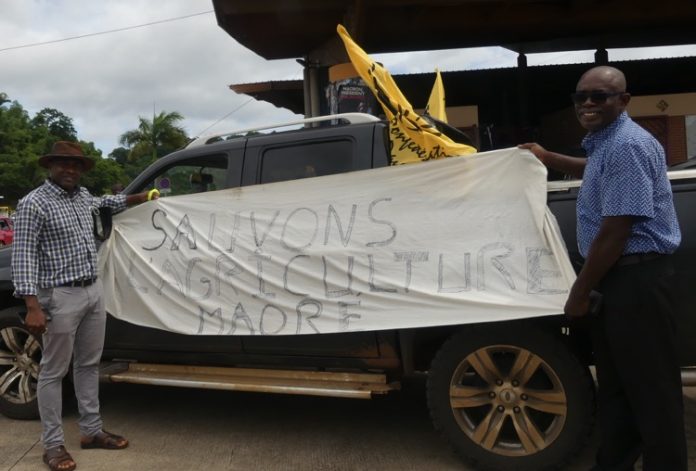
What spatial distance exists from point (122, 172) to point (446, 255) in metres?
69.6

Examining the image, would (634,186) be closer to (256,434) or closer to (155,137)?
(256,434)

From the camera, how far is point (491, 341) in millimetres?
3176

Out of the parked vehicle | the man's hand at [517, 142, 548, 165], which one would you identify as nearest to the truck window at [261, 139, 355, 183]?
the man's hand at [517, 142, 548, 165]

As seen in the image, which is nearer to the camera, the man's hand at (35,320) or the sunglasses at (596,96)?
the sunglasses at (596,96)

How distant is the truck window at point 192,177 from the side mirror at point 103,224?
32cm

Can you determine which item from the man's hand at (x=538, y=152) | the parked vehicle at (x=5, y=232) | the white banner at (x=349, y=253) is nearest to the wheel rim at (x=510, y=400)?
the white banner at (x=349, y=253)

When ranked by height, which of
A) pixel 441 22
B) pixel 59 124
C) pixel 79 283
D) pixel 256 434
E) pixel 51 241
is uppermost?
pixel 59 124

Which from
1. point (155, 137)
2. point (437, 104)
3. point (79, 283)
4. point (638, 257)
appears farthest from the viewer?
point (155, 137)

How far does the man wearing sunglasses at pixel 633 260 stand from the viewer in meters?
2.45

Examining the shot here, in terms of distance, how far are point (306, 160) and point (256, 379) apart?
144 centimetres

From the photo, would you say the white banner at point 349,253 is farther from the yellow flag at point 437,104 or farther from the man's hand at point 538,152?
the yellow flag at point 437,104

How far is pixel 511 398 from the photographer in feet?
10.4

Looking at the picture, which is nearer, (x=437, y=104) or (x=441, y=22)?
(x=437, y=104)

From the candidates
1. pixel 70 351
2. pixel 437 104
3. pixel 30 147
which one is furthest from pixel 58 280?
pixel 30 147
